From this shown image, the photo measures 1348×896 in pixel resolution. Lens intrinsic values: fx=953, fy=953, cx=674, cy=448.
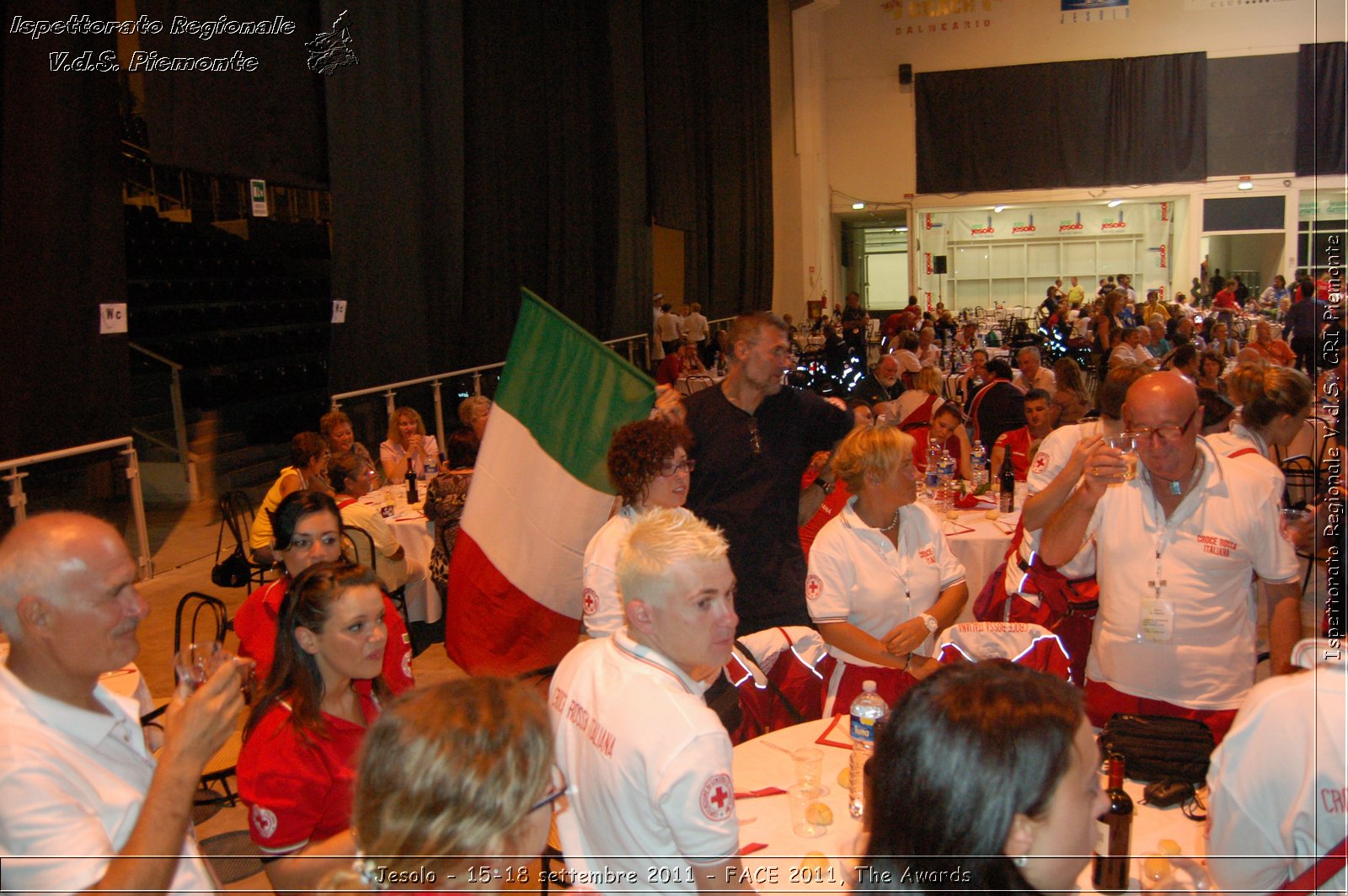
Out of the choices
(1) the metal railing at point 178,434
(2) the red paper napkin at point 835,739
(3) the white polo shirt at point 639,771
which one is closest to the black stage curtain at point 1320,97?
(1) the metal railing at point 178,434

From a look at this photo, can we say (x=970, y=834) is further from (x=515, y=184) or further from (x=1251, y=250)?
(x=1251, y=250)

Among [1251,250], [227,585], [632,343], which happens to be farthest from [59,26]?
[1251,250]

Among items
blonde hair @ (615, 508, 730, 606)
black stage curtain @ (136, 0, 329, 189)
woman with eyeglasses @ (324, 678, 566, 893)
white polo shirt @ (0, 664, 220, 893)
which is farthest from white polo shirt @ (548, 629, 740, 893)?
black stage curtain @ (136, 0, 329, 189)

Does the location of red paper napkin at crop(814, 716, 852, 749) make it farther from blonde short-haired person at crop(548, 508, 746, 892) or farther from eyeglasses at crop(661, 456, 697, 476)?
eyeglasses at crop(661, 456, 697, 476)

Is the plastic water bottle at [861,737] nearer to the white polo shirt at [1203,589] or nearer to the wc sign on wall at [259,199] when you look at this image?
the white polo shirt at [1203,589]

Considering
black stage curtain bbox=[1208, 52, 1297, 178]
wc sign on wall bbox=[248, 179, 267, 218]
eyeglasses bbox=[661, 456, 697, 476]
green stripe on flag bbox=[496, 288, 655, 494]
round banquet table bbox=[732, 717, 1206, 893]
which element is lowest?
round banquet table bbox=[732, 717, 1206, 893]

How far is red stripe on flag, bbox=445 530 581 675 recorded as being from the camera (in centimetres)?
341

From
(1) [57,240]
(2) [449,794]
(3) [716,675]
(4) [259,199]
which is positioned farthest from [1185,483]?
(4) [259,199]

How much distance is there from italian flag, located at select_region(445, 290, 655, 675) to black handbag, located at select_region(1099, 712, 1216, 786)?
6.41ft

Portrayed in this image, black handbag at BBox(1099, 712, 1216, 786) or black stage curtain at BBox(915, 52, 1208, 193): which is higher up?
black stage curtain at BBox(915, 52, 1208, 193)

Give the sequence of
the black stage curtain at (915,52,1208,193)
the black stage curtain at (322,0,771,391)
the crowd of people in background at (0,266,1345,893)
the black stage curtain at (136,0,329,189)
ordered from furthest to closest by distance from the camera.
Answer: the black stage curtain at (915,52,1208,193)
the black stage curtain at (322,0,771,391)
the black stage curtain at (136,0,329,189)
the crowd of people in background at (0,266,1345,893)

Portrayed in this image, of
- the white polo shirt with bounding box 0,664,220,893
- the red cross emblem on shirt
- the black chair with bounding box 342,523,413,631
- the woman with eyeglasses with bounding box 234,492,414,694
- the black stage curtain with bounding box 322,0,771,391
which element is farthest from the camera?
the black stage curtain with bounding box 322,0,771,391

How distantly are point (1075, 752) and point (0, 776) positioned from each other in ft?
5.27

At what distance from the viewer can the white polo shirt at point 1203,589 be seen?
8.86 feet
